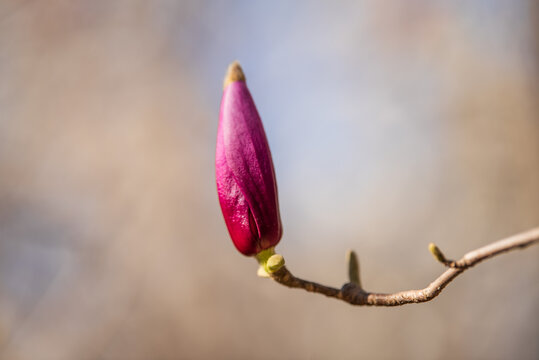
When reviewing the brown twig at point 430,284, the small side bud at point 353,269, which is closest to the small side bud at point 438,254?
the brown twig at point 430,284

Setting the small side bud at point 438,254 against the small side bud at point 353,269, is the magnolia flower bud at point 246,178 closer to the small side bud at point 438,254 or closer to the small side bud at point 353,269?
the small side bud at point 353,269

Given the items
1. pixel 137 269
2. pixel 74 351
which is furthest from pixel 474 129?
pixel 74 351

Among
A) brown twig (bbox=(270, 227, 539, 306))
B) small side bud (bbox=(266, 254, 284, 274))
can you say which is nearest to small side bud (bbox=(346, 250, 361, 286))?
brown twig (bbox=(270, 227, 539, 306))

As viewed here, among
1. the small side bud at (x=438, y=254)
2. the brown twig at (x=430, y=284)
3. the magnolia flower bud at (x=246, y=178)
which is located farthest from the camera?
the magnolia flower bud at (x=246, y=178)

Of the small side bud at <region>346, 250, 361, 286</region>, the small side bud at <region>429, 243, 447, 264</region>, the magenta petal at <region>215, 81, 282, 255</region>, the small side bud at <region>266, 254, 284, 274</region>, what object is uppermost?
the magenta petal at <region>215, 81, 282, 255</region>

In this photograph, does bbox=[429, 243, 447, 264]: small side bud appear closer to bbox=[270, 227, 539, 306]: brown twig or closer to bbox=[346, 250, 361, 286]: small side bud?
bbox=[270, 227, 539, 306]: brown twig

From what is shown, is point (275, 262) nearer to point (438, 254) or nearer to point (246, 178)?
point (246, 178)
